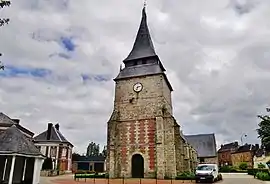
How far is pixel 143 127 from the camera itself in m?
27.3

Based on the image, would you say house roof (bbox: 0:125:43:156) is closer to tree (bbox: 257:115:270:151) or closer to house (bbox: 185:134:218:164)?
tree (bbox: 257:115:270:151)

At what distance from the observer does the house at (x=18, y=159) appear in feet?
54.8

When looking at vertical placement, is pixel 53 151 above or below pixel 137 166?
above

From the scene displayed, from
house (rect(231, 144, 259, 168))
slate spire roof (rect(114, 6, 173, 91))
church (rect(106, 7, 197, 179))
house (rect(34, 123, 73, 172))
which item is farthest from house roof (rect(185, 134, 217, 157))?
church (rect(106, 7, 197, 179))

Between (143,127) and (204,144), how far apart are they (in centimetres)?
3459

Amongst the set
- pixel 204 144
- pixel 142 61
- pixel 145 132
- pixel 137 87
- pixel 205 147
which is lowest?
pixel 145 132

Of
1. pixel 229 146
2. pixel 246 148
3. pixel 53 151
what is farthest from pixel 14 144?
pixel 229 146

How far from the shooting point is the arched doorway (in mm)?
26617

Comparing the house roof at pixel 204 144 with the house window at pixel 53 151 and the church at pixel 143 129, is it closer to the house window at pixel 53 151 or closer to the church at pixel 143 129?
the house window at pixel 53 151

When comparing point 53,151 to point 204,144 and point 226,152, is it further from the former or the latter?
point 226,152

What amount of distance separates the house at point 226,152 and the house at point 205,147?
995 inches

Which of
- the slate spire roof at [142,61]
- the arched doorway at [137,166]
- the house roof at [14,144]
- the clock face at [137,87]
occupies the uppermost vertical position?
the slate spire roof at [142,61]

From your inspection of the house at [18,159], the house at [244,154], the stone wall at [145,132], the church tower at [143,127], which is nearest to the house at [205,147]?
the house at [244,154]

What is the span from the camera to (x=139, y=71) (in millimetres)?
29844
